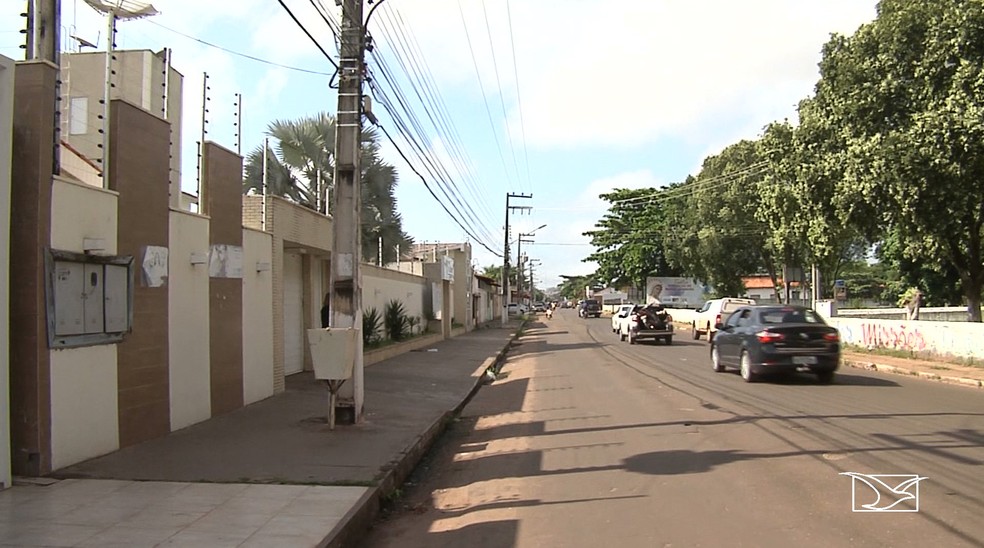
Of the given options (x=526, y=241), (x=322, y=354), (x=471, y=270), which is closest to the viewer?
(x=322, y=354)

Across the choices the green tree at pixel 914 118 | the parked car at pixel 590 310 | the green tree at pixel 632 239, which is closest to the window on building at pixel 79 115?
the green tree at pixel 914 118

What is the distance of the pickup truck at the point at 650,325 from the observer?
29406 millimetres

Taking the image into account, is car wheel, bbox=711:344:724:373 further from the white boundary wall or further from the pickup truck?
the pickup truck

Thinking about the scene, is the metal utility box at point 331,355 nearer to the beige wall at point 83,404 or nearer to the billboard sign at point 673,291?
the beige wall at point 83,404

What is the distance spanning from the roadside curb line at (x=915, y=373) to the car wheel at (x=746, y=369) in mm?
3752

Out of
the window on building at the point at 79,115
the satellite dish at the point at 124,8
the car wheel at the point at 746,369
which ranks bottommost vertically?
the car wheel at the point at 746,369

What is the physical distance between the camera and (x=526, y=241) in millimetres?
75812

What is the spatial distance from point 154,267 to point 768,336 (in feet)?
35.8

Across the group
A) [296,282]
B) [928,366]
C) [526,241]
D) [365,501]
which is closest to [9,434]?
[365,501]

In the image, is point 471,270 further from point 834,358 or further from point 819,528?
point 819,528

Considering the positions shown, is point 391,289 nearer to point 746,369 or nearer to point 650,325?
point 650,325

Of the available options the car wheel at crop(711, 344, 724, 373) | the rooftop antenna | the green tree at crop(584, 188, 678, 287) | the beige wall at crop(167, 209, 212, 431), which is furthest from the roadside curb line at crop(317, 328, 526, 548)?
the green tree at crop(584, 188, 678, 287)

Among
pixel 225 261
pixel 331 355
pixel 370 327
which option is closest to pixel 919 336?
pixel 370 327

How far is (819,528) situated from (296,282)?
42.1 feet
